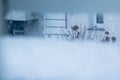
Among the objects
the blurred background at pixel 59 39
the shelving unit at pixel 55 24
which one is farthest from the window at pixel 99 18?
the shelving unit at pixel 55 24

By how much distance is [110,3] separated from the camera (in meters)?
1.51

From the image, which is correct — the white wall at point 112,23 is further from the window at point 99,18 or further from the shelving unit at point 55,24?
the shelving unit at point 55,24

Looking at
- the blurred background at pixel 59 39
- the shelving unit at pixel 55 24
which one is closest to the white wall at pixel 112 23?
the blurred background at pixel 59 39

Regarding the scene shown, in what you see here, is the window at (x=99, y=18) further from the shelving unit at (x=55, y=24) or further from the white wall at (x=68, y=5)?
the shelving unit at (x=55, y=24)

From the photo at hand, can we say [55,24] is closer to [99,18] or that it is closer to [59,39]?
[59,39]

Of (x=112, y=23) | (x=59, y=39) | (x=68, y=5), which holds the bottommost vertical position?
(x=59, y=39)

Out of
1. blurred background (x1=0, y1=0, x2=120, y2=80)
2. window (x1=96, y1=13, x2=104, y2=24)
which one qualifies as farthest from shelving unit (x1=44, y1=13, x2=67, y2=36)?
window (x1=96, y1=13, x2=104, y2=24)

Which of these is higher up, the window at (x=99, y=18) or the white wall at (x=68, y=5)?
the white wall at (x=68, y=5)

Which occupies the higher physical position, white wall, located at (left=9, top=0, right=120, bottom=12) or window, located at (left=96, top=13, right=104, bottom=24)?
white wall, located at (left=9, top=0, right=120, bottom=12)

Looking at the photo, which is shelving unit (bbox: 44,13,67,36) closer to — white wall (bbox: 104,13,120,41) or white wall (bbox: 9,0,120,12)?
white wall (bbox: 9,0,120,12)

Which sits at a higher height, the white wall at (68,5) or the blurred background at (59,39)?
the white wall at (68,5)

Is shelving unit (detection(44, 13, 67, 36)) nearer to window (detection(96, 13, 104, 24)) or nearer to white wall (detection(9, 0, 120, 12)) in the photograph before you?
white wall (detection(9, 0, 120, 12))

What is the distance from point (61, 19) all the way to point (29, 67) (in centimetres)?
39

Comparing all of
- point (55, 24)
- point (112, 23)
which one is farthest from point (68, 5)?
point (112, 23)
